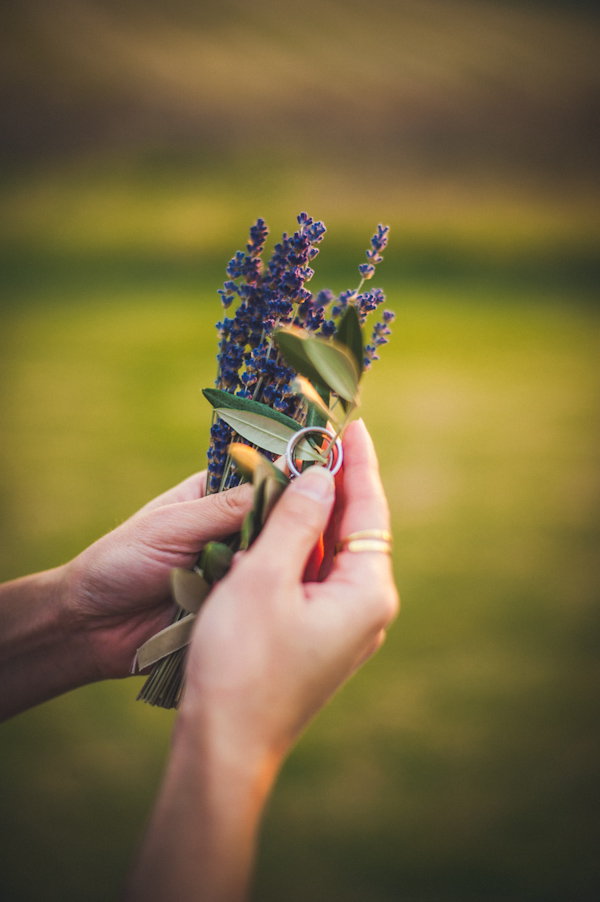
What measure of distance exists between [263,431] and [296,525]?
0.60ft

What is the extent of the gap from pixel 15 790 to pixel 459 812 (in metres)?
1.18

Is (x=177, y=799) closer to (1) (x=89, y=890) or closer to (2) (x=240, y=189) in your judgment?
(1) (x=89, y=890)

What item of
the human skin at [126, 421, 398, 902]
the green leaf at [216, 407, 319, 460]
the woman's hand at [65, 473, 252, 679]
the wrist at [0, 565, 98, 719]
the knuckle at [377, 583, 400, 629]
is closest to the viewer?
the human skin at [126, 421, 398, 902]

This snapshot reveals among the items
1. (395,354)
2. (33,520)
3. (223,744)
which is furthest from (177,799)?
(395,354)

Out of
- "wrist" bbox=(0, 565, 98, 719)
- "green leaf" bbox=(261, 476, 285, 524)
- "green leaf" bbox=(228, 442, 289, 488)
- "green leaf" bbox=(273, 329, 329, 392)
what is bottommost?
"wrist" bbox=(0, 565, 98, 719)

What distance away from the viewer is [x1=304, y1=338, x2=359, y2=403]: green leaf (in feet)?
2.37

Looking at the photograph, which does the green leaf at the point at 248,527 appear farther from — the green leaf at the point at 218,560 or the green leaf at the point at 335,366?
the green leaf at the point at 335,366

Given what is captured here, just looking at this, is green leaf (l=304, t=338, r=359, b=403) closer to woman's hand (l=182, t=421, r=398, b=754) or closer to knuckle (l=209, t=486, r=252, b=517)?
woman's hand (l=182, t=421, r=398, b=754)

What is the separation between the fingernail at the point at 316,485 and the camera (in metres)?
0.72

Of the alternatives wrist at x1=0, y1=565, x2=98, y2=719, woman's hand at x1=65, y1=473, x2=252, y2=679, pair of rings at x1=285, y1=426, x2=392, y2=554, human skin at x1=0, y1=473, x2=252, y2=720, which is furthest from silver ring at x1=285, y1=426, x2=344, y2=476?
wrist at x1=0, y1=565, x2=98, y2=719

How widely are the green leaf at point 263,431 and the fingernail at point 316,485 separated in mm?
81

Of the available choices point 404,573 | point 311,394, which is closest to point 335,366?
point 311,394

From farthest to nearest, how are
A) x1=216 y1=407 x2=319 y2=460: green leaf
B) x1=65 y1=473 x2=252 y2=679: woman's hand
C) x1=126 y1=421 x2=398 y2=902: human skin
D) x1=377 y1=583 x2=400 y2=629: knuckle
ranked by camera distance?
x1=65 y1=473 x2=252 y2=679: woman's hand → x1=216 y1=407 x2=319 y2=460: green leaf → x1=377 y1=583 x2=400 y2=629: knuckle → x1=126 y1=421 x2=398 y2=902: human skin

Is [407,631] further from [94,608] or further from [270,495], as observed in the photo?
[270,495]
